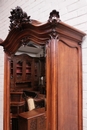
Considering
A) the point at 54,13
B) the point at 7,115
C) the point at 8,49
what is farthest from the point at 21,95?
the point at 54,13

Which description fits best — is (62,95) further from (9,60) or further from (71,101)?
(9,60)

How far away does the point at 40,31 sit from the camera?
1056 mm

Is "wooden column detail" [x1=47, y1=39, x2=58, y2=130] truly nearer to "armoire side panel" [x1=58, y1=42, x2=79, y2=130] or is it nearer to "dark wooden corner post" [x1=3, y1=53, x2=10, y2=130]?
"armoire side panel" [x1=58, y1=42, x2=79, y2=130]

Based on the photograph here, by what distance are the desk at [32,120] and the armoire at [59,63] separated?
7.1 inches

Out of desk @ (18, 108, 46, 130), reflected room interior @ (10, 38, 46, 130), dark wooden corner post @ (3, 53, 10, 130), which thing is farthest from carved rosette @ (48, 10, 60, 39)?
dark wooden corner post @ (3, 53, 10, 130)

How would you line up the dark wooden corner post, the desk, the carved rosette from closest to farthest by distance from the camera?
the carved rosette < the desk < the dark wooden corner post

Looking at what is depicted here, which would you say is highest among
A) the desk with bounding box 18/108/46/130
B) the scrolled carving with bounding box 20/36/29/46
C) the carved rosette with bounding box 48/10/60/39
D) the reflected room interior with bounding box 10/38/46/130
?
the carved rosette with bounding box 48/10/60/39

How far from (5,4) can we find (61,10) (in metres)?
1.30

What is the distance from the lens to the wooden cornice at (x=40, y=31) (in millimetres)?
963

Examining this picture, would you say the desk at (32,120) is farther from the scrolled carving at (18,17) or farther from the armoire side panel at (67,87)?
the scrolled carving at (18,17)

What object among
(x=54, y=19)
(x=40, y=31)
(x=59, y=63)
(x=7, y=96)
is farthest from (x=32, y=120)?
(x=54, y=19)

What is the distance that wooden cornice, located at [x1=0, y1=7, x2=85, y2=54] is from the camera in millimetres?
963

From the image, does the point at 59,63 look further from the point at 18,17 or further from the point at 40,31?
the point at 18,17

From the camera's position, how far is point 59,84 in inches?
39.8
